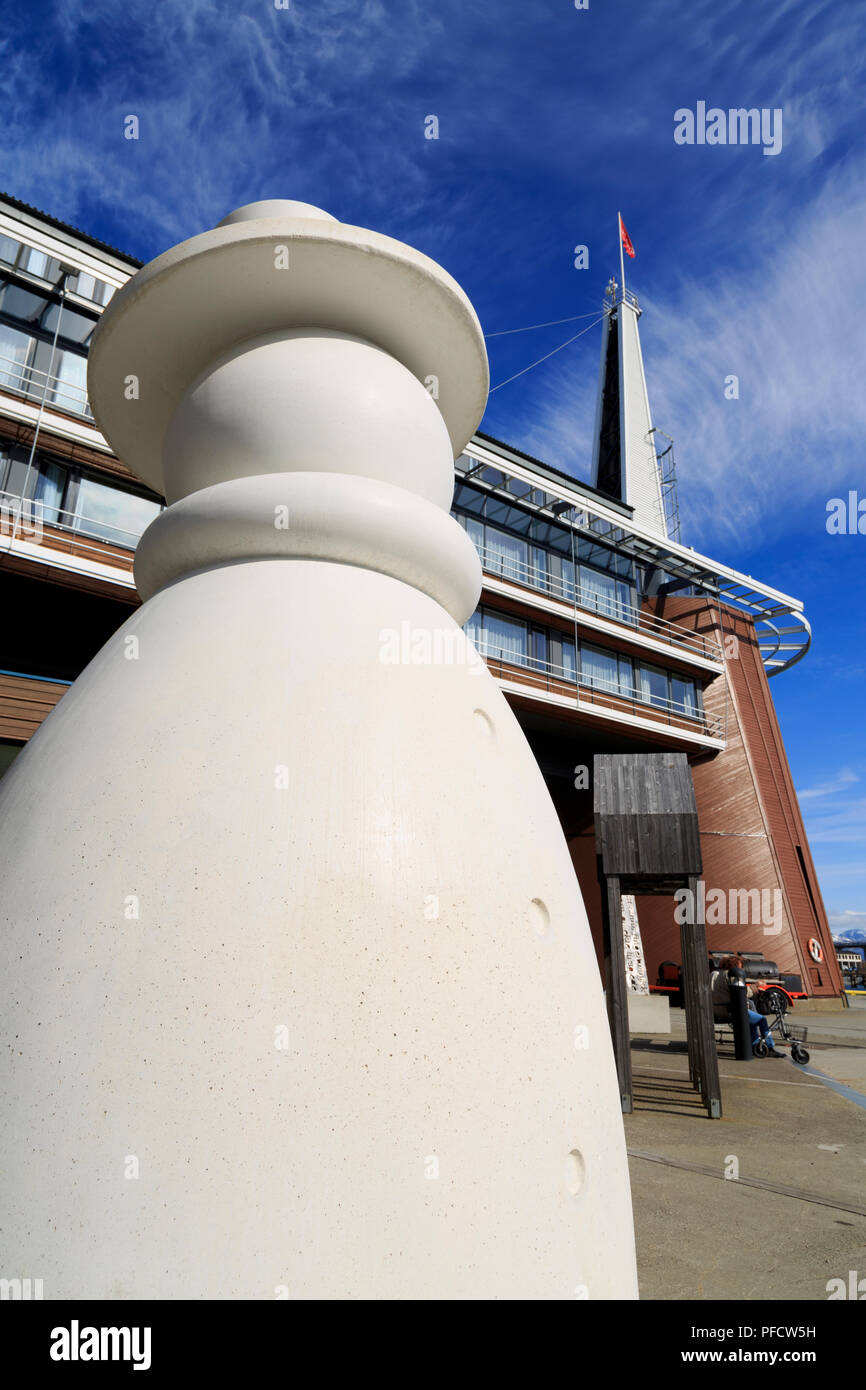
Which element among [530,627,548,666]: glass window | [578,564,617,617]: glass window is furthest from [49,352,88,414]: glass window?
[578,564,617,617]: glass window

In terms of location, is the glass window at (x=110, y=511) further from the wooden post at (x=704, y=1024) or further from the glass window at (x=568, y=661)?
the glass window at (x=568, y=661)

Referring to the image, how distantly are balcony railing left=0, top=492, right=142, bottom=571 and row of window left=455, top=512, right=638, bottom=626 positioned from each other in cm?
826

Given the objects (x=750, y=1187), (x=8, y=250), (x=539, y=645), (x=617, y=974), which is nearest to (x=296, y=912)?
(x=750, y=1187)

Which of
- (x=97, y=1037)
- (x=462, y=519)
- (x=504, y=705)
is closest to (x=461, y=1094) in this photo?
(x=97, y=1037)

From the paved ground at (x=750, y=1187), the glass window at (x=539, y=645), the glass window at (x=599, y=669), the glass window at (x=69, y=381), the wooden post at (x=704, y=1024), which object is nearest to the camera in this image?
the paved ground at (x=750, y=1187)

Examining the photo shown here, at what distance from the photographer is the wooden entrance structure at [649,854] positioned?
282 inches

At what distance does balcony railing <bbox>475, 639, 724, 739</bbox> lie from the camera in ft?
54.5

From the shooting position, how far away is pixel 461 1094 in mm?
1198

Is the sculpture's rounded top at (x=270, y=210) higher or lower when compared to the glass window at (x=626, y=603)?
lower

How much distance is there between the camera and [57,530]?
1095cm

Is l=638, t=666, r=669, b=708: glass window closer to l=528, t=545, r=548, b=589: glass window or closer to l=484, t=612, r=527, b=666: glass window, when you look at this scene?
l=528, t=545, r=548, b=589: glass window

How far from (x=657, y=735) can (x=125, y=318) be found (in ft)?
61.7

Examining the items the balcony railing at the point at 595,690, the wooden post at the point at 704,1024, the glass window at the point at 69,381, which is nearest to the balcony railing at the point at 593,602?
the balcony railing at the point at 595,690

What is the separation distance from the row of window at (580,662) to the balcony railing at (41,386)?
26.6ft
